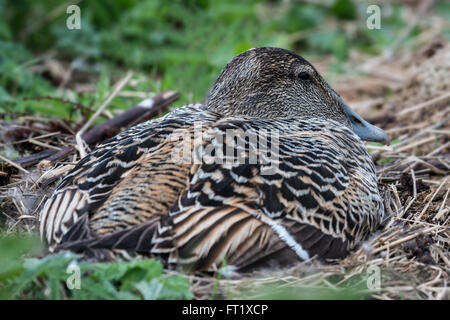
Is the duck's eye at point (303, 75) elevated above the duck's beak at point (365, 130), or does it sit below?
above

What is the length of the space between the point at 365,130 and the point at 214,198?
7.32 ft

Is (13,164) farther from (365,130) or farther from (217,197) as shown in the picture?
(365,130)

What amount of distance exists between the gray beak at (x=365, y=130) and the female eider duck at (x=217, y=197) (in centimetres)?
76

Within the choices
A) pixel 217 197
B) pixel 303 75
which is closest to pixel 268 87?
pixel 303 75

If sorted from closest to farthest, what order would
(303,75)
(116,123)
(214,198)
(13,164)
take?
(214,198)
(13,164)
(303,75)
(116,123)

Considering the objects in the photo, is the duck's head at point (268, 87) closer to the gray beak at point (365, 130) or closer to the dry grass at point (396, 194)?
the gray beak at point (365, 130)

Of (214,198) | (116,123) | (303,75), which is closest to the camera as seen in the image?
(214,198)

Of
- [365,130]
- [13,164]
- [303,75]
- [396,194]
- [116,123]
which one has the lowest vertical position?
[396,194]

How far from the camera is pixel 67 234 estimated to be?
12.4 ft

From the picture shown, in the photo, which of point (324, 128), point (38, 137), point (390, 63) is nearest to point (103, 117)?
point (38, 137)

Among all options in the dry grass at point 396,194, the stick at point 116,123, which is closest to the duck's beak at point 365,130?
the dry grass at point 396,194

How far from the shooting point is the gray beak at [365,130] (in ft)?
17.9

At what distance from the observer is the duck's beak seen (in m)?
5.44

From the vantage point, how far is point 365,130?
5.56 metres
